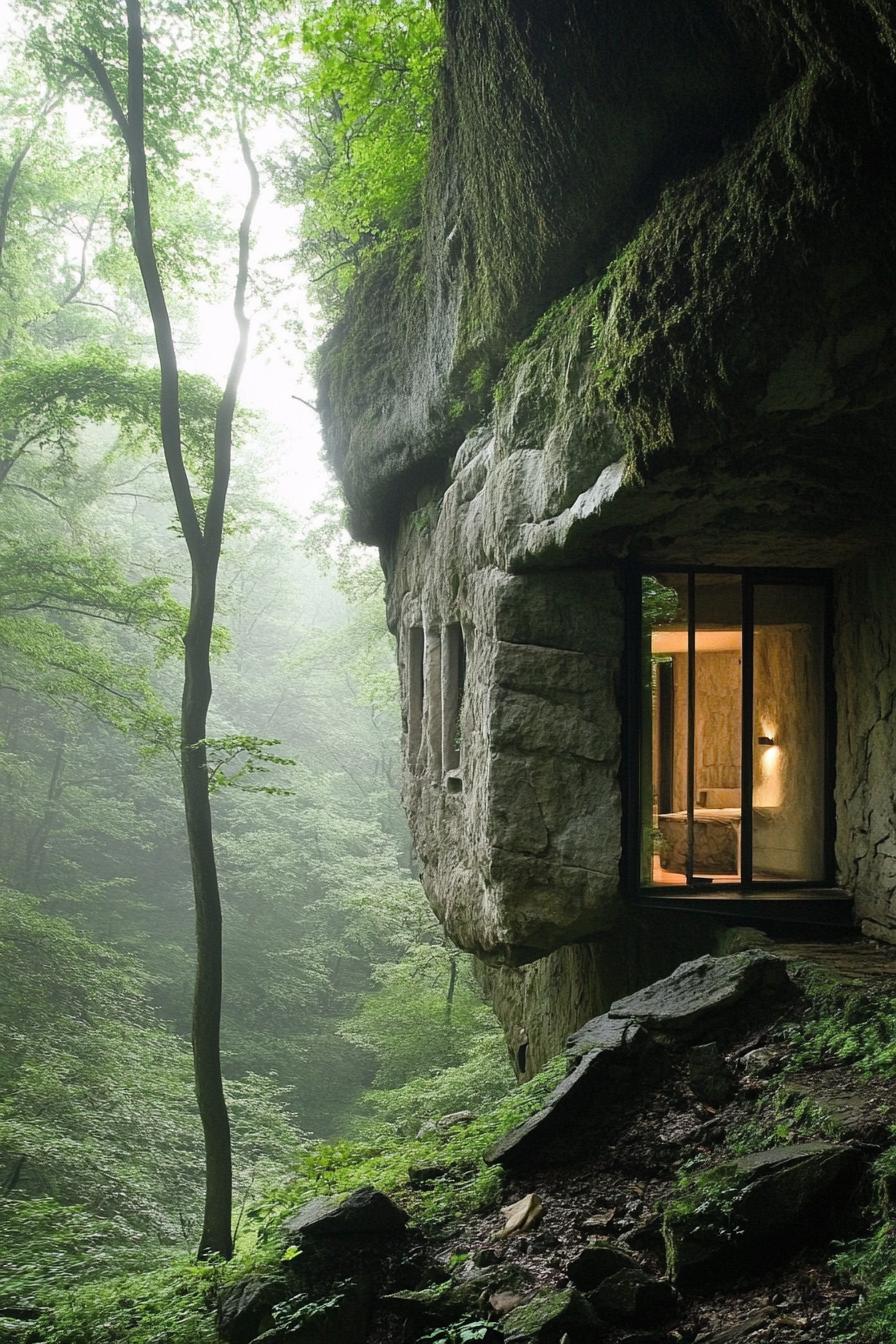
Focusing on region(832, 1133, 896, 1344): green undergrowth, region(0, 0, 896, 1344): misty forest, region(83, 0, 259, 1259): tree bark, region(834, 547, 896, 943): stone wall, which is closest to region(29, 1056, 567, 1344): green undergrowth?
region(0, 0, 896, 1344): misty forest

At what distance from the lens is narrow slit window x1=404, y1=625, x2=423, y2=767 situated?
32.9 feet

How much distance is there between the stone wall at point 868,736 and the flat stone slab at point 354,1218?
3405mm

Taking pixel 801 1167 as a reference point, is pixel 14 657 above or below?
above

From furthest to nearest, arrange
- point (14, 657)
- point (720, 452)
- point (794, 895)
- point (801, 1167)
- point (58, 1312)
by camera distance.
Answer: point (14, 657), point (794, 895), point (58, 1312), point (720, 452), point (801, 1167)

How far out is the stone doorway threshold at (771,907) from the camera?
20.3 ft

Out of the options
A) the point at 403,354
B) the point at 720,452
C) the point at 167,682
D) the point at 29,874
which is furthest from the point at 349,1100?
the point at 720,452

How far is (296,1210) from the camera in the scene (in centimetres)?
529

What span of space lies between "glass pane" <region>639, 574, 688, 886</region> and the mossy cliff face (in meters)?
0.37

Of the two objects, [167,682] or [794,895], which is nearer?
[794,895]

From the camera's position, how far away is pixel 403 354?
8.58 metres

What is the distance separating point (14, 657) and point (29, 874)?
25.7ft

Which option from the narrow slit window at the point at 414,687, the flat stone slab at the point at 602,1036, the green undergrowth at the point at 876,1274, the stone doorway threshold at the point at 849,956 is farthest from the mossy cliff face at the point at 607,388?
the green undergrowth at the point at 876,1274

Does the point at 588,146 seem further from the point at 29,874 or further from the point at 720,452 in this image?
the point at 29,874

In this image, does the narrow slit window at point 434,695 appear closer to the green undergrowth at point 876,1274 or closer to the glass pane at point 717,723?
the glass pane at point 717,723
